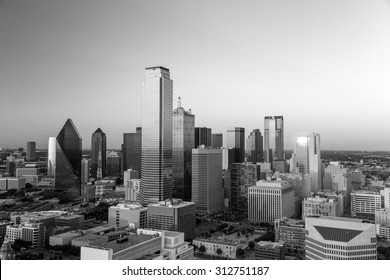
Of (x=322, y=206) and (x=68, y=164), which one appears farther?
(x=68, y=164)

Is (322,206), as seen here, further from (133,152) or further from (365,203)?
(133,152)

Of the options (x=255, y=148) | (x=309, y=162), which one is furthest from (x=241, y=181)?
(x=309, y=162)

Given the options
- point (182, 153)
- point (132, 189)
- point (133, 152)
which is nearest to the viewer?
point (133, 152)

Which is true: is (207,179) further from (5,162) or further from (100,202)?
(5,162)

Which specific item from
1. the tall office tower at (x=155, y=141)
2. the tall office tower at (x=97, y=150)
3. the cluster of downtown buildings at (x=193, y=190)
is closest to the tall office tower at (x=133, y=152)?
the cluster of downtown buildings at (x=193, y=190)

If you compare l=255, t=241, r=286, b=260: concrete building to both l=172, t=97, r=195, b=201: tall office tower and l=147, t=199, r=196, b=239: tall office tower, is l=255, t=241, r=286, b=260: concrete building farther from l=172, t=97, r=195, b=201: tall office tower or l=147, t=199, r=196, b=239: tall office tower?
l=172, t=97, r=195, b=201: tall office tower

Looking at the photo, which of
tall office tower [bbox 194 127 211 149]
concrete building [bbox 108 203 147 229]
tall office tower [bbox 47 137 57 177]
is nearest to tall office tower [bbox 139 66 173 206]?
tall office tower [bbox 194 127 211 149]

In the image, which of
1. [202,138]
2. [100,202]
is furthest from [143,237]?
[202,138]
